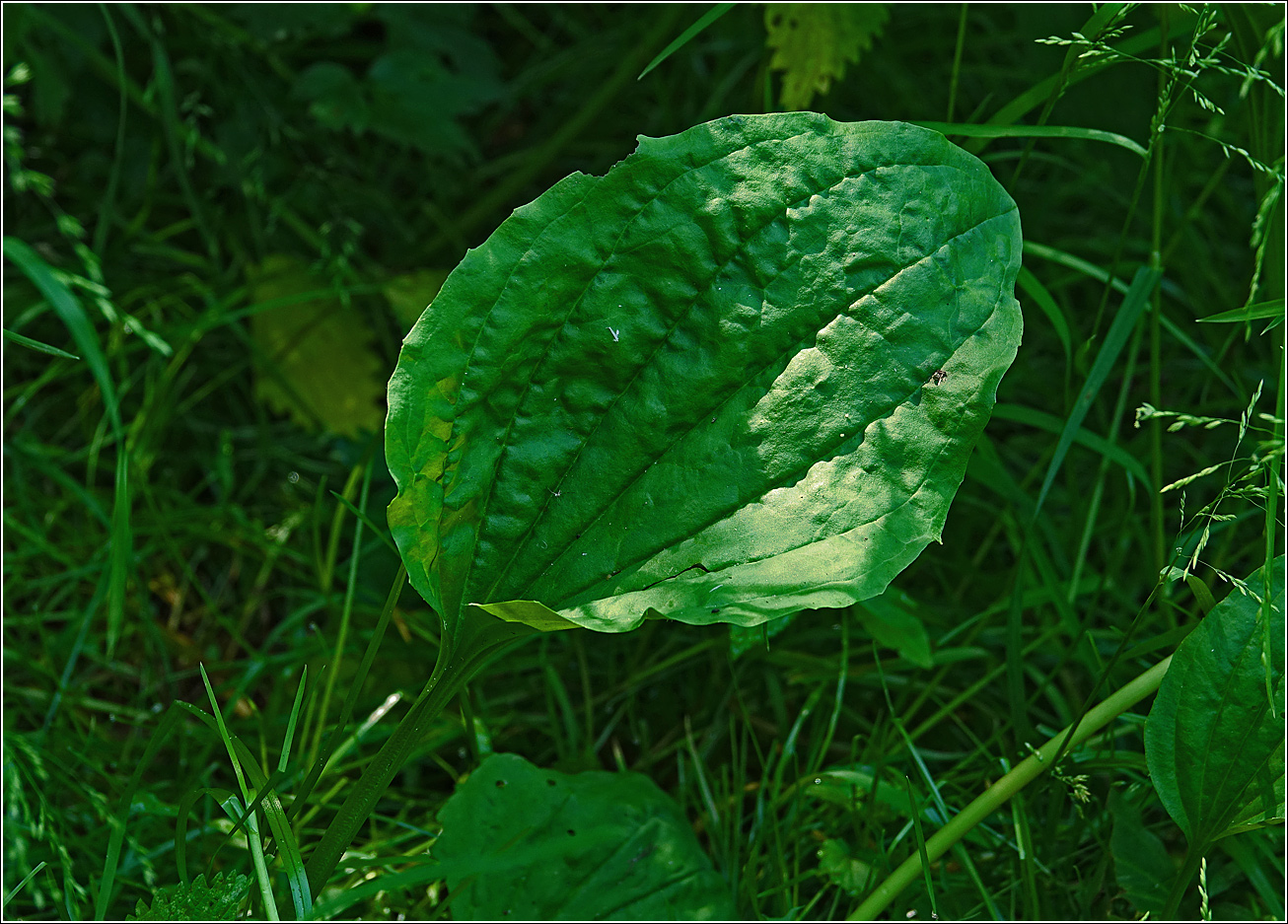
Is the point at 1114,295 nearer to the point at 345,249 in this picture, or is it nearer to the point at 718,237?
the point at 718,237

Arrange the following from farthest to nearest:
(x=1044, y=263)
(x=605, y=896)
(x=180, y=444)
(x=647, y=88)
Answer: (x=647, y=88)
(x=180, y=444)
(x=1044, y=263)
(x=605, y=896)

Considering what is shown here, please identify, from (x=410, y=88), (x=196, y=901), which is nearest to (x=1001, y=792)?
(x=196, y=901)

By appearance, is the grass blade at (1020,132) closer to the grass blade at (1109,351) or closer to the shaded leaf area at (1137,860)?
the grass blade at (1109,351)

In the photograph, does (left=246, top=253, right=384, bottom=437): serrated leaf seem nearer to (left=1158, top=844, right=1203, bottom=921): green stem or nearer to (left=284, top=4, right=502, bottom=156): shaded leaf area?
→ (left=284, top=4, right=502, bottom=156): shaded leaf area

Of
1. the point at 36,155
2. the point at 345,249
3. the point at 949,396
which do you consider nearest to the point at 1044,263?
the point at 949,396

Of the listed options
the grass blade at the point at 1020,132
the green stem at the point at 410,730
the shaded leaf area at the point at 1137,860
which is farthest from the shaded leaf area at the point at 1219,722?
the green stem at the point at 410,730

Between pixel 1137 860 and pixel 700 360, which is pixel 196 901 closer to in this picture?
pixel 700 360

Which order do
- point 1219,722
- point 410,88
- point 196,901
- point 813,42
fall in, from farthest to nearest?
1. point 410,88
2. point 813,42
3. point 1219,722
4. point 196,901
